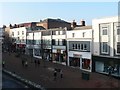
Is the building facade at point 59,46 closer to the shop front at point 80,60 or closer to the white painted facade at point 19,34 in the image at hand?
the shop front at point 80,60

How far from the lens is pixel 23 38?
8662cm

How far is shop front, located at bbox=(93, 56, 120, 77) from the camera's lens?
4275 centimetres

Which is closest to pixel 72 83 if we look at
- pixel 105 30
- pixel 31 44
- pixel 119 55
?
pixel 119 55

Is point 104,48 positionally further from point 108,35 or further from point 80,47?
point 80,47

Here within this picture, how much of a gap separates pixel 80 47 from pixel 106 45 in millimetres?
7984

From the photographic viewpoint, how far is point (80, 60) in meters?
52.6

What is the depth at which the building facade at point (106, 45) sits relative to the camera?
43.3 meters

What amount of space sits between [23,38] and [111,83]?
53.5 meters

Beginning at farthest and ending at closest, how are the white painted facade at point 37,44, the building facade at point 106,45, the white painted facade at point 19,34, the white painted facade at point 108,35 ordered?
1. the white painted facade at point 19,34
2. the white painted facade at point 37,44
3. the white painted facade at point 108,35
4. the building facade at point 106,45

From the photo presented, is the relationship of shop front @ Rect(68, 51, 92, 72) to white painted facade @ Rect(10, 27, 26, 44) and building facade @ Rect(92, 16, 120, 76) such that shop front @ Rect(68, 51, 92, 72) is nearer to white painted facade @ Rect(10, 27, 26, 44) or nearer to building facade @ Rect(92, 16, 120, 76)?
building facade @ Rect(92, 16, 120, 76)

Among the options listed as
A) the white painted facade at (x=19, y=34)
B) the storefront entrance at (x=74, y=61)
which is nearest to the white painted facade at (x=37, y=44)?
the white painted facade at (x=19, y=34)

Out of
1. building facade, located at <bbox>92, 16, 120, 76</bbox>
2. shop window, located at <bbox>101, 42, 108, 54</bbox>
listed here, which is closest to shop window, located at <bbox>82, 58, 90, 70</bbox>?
building facade, located at <bbox>92, 16, 120, 76</bbox>

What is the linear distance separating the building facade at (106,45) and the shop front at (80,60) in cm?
209

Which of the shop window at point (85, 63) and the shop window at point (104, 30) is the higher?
the shop window at point (104, 30)
